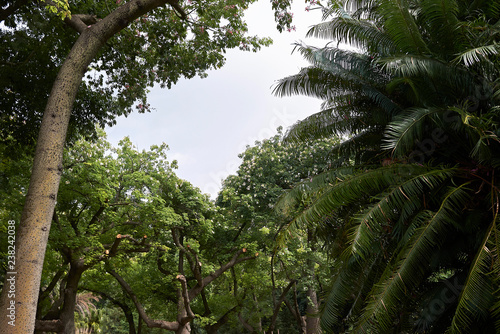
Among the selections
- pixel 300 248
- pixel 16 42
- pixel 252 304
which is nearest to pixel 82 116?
pixel 16 42

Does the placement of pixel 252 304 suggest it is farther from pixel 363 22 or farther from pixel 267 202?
pixel 363 22

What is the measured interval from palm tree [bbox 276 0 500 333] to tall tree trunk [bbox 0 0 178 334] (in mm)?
3723

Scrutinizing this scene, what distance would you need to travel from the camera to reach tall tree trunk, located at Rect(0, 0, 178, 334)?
431cm

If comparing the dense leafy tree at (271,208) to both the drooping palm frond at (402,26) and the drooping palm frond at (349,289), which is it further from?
the drooping palm frond at (402,26)

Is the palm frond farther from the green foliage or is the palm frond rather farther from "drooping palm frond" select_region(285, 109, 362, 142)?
the green foliage

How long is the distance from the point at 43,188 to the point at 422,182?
550 centimetres

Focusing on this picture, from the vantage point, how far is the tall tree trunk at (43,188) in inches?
170

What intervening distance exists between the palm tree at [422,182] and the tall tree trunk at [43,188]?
372cm

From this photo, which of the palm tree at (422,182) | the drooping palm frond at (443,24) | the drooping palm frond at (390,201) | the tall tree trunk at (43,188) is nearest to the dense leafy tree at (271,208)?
the palm tree at (422,182)

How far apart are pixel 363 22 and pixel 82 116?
677 cm

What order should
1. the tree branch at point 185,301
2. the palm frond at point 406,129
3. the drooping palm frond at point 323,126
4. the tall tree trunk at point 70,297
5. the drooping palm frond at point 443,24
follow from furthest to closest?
the tall tree trunk at point 70,297
the tree branch at point 185,301
the drooping palm frond at point 323,126
the drooping palm frond at point 443,24
the palm frond at point 406,129

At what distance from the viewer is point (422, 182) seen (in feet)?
21.7

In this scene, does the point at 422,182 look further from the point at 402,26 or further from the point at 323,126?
the point at 323,126

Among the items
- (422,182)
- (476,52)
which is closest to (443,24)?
(476,52)
